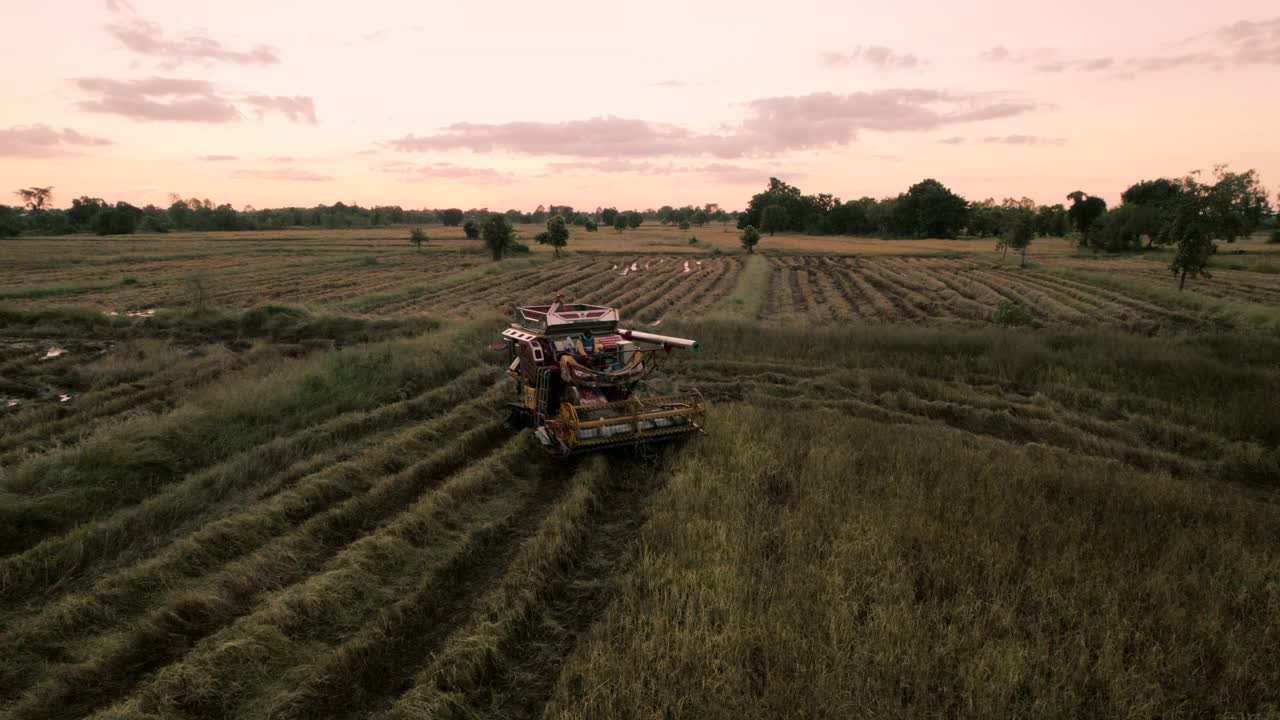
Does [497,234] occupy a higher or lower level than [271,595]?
higher

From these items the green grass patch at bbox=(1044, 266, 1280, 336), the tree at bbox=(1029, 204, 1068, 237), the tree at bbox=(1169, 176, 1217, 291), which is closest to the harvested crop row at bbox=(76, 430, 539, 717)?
the green grass patch at bbox=(1044, 266, 1280, 336)

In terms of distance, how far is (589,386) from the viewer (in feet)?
31.3

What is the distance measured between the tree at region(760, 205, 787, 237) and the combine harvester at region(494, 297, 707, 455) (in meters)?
89.2

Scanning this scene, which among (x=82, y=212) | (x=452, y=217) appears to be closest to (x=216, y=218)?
(x=82, y=212)

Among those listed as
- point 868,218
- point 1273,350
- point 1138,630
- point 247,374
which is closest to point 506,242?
point 247,374

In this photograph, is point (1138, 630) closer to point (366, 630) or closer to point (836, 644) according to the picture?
point (836, 644)

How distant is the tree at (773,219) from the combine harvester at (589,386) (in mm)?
89223

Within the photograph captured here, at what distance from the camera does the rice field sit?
450 cm

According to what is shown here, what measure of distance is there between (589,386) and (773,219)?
9358 cm

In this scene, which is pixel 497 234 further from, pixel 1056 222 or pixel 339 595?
pixel 1056 222

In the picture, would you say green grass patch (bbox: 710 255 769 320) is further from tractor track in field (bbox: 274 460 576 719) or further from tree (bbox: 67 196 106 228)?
tree (bbox: 67 196 106 228)

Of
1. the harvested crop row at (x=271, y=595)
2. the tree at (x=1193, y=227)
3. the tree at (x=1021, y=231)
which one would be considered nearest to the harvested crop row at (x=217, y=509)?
the harvested crop row at (x=271, y=595)

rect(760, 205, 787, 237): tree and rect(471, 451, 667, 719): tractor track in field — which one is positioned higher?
rect(760, 205, 787, 237): tree

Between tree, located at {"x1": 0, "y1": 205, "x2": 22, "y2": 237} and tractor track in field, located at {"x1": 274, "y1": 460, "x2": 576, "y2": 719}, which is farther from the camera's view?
tree, located at {"x1": 0, "y1": 205, "x2": 22, "y2": 237}
